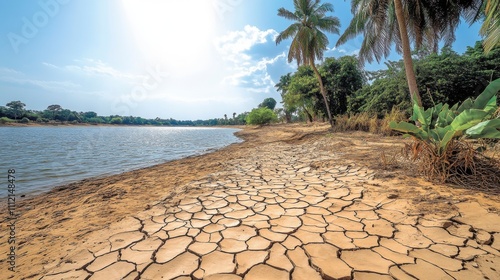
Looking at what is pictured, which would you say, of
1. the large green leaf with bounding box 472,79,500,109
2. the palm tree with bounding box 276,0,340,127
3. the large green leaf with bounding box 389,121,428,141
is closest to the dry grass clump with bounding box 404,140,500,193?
the large green leaf with bounding box 389,121,428,141

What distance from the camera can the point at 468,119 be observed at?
236 cm

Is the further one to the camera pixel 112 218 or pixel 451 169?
pixel 451 169

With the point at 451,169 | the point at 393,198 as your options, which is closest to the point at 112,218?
the point at 393,198

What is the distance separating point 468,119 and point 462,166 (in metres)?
0.87

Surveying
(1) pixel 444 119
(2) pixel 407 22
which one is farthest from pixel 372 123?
(1) pixel 444 119

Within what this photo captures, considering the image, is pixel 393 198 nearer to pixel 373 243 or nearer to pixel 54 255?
pixel 373 243

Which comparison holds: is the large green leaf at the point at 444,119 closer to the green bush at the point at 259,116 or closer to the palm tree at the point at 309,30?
the palm tree at the point at 309,30

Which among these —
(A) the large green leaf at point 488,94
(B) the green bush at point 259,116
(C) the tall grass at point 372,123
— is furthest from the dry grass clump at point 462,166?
(B) the green bush at point 259,116

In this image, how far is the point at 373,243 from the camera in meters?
1.69

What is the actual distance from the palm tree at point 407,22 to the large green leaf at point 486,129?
7636 millimetres

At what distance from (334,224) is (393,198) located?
1.08m

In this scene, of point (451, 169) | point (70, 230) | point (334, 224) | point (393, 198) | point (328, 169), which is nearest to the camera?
point (334, 224)

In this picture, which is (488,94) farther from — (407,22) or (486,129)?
(407,22)

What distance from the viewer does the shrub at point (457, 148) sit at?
255 centimetres
